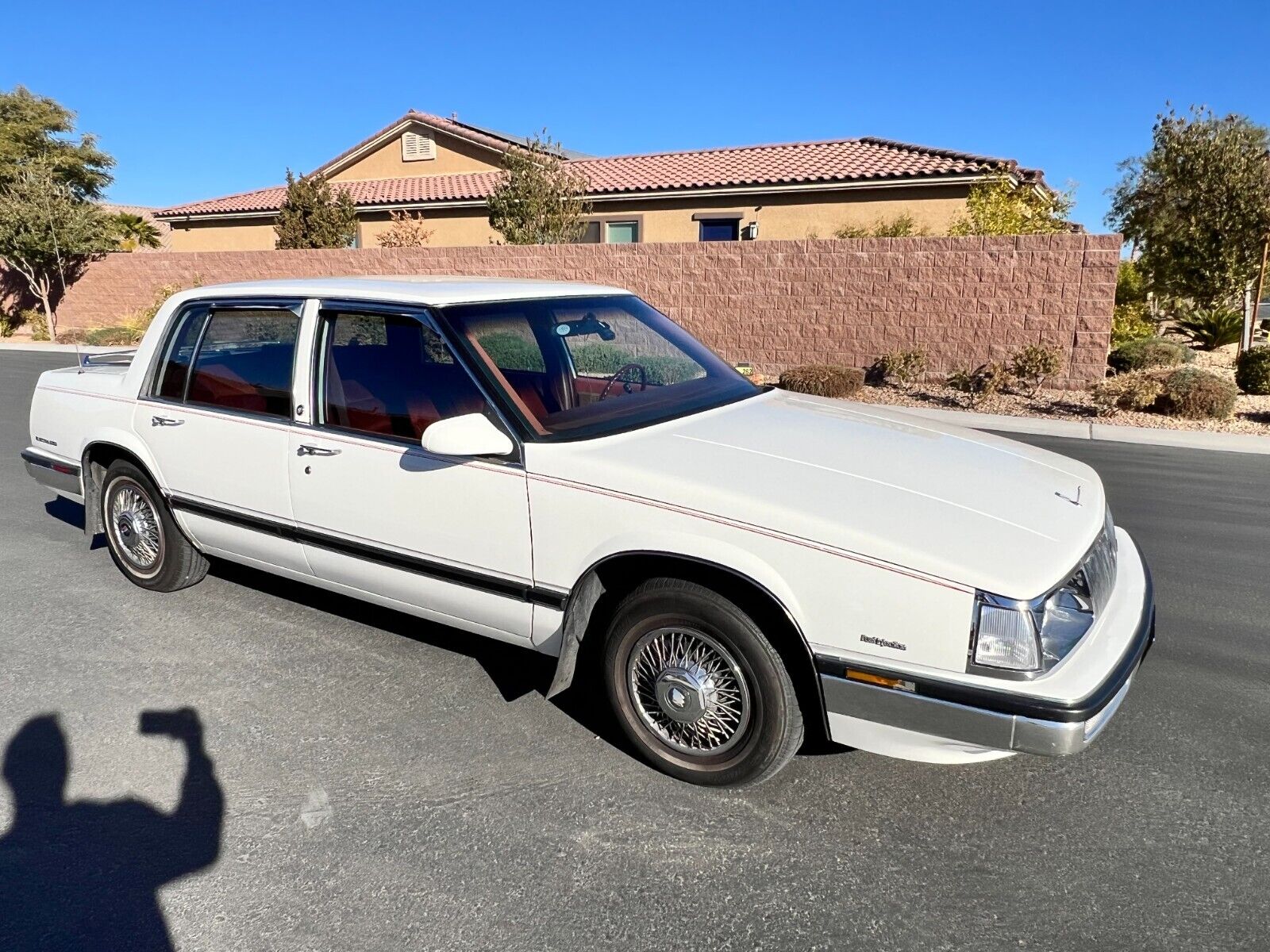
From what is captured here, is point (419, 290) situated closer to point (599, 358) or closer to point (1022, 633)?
point (599, 358)

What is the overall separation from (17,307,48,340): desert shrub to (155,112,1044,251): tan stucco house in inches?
218

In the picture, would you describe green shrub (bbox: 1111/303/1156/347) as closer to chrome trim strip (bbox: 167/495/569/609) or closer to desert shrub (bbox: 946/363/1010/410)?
desert shrub (bbox: 946/363/1010/410)

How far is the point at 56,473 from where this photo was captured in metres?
5.32

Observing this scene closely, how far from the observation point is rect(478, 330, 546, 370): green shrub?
367 cm

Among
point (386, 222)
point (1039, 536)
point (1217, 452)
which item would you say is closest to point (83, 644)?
point (1039, 536)

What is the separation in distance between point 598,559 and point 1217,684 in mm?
2921

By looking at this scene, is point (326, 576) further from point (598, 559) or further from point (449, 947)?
point (449, 947)

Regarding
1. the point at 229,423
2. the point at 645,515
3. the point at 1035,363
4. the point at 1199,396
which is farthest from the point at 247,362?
the point at 1035,363

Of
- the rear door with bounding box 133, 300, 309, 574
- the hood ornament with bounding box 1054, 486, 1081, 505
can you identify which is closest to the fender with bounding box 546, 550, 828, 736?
the hood ornament with bounding box 1054, 486, 1081, 505

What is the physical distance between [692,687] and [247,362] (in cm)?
274

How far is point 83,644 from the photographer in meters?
4.37

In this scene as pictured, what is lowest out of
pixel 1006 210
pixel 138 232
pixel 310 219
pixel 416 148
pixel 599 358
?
pixel 599 358

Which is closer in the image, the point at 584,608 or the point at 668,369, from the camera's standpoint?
the point at 584,608

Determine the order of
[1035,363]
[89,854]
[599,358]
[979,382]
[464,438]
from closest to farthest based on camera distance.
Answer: [89,854] → [464,438] → [599,358] → [1035,363] → [979,382]
